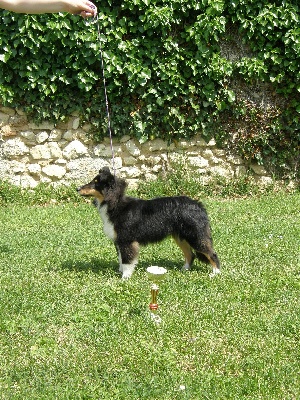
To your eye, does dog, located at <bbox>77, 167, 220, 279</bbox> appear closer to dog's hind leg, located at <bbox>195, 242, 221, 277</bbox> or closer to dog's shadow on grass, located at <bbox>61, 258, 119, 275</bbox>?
dog's hind leg, located at <bbox>195, 242, 221, 277</bbox>

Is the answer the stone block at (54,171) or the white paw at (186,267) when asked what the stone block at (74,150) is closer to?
the stone block at (54,171)

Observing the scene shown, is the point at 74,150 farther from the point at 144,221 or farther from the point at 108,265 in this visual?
the point at 144,221

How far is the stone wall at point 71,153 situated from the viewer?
1019 centimetres

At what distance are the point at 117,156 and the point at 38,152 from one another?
50.6 inches

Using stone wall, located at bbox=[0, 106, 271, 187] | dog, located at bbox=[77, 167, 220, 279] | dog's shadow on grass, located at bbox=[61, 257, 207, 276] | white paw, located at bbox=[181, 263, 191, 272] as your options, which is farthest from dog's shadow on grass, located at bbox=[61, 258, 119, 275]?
stone wall, located at bbox=[0, 106, 271, 187]

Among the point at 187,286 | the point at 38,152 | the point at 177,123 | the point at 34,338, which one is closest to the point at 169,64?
the point at 177,123

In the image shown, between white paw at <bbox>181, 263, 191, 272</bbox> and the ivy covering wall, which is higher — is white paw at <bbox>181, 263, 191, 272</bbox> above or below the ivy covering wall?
below

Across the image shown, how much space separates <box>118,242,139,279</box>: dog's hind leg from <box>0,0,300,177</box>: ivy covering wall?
13.9 ft

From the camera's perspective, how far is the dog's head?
20.4 feet

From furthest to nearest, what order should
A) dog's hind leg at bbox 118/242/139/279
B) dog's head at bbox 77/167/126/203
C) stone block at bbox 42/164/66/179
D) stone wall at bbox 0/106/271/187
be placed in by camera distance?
stone block at bbox 42/164/66/179 → stone wall at bbox 0/106/271/187 → dog's head at bbox 77/167/126/203 → dog's hind leg at bbox 118/242/139/279

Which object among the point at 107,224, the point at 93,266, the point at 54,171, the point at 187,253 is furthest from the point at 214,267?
the point at 54,171

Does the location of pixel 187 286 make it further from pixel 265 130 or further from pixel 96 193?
pixel 265 130

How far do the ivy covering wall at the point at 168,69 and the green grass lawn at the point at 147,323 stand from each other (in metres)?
3.00

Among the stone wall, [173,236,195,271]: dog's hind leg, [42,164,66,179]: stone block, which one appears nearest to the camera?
[173,236,195,271]: dog's hind leg
